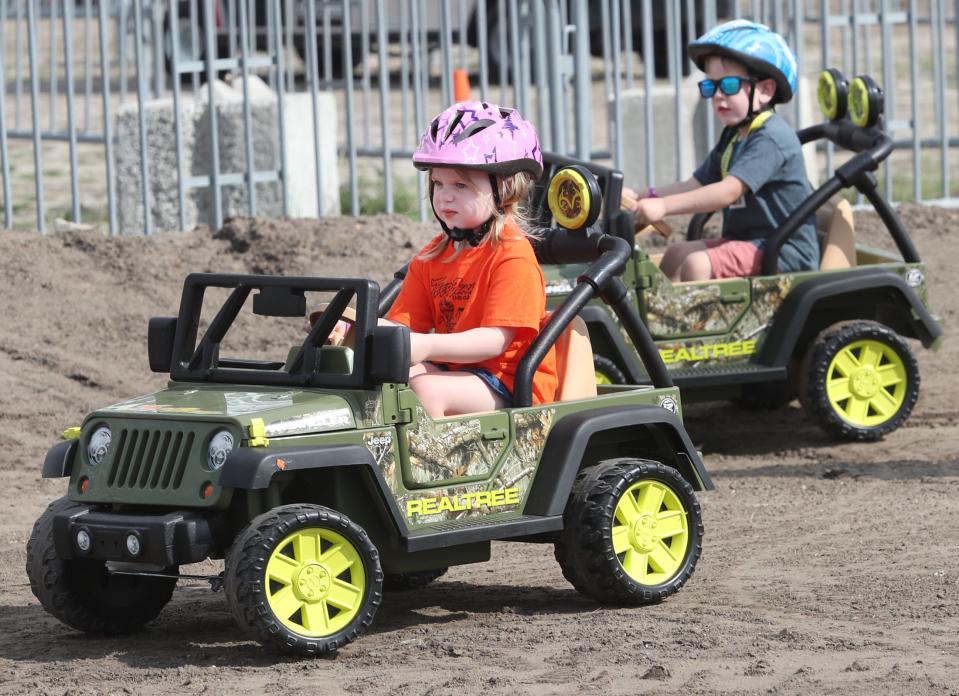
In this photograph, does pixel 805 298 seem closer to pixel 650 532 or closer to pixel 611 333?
pixel 611 333

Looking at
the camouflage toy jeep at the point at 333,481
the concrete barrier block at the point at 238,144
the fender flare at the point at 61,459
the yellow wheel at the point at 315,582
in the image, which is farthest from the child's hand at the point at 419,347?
the concrete barrier block at the point at 238,144

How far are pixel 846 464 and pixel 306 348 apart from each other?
3610 millimetres

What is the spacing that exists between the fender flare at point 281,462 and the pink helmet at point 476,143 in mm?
959

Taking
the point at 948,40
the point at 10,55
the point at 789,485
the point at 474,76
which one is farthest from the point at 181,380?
the point at 948,40

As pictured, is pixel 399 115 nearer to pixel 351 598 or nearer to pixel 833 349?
pixel 833 349

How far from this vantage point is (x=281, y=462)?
4.77 m

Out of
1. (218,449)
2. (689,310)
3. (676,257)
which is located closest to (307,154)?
(676,257)

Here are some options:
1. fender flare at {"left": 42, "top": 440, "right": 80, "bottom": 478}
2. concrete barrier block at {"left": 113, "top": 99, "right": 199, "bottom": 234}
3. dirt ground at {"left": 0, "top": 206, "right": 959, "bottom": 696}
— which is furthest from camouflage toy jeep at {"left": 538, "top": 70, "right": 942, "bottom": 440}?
concrete barrier block at {"left": 113, "top": 99, "right": 199, "bottom": 234}

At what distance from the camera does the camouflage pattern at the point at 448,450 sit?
17.0 feet

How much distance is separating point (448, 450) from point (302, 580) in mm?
608

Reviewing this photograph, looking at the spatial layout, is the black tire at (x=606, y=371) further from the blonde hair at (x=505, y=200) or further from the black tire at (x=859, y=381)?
the blonde hair at (x=505, y=200)

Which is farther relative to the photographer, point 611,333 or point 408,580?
point 611,333

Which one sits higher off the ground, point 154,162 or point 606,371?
point 154,162

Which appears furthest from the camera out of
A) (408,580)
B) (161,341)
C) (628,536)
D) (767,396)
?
(767,396)
